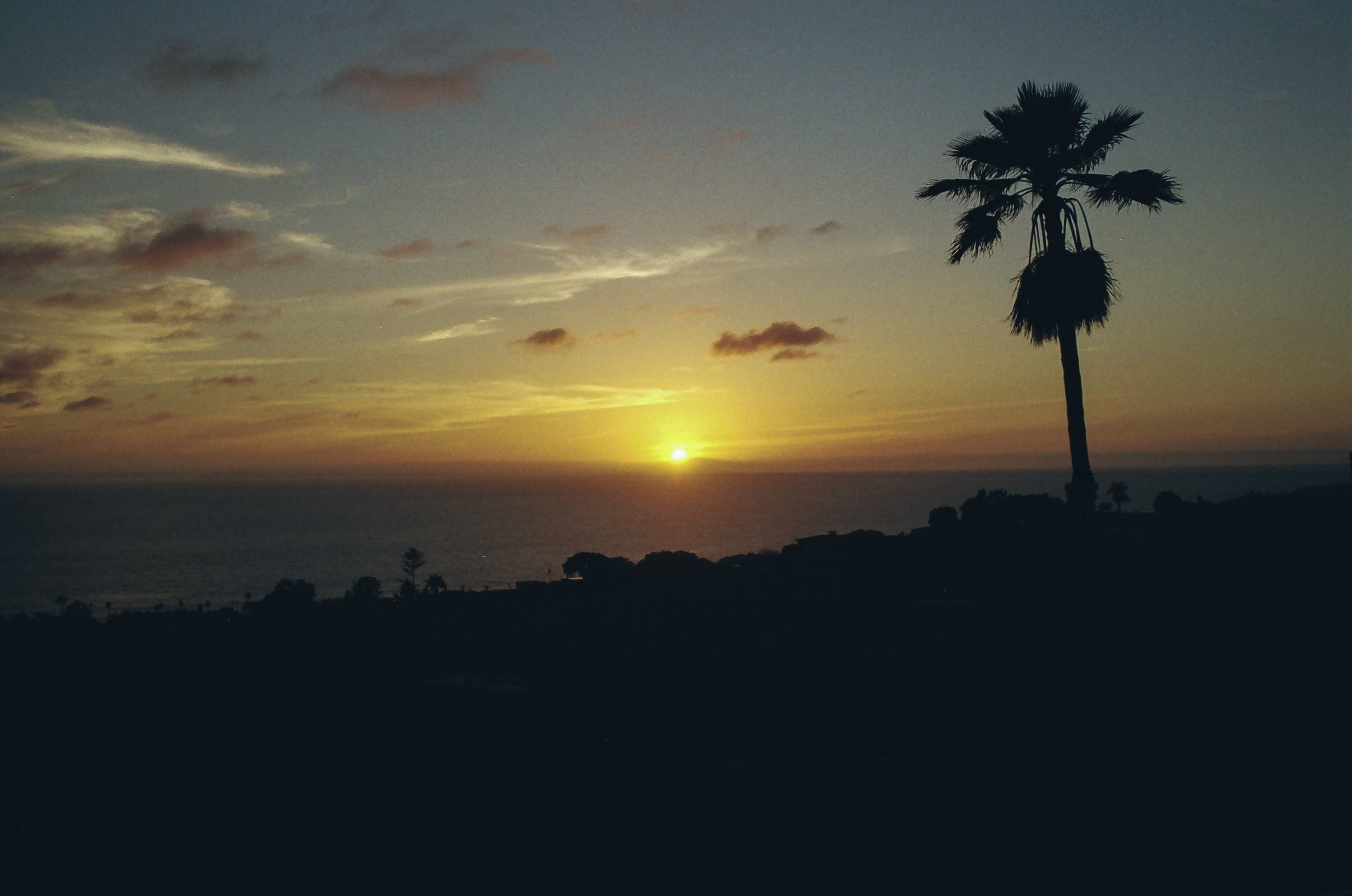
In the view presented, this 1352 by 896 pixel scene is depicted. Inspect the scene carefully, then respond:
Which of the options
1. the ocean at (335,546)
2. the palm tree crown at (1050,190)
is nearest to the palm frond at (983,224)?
the palm tree crown at (1050,190)

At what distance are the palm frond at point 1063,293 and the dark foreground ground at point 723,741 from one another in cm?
599

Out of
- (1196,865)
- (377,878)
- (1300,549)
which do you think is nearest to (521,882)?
(377,878)

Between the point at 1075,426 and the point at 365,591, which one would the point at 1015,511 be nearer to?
the point at 1075,426

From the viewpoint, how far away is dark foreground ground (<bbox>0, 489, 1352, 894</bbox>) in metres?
7.88

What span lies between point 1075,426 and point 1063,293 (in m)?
3.09

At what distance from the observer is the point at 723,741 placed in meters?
9.97

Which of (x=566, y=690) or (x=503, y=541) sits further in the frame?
(x=503, y=541)

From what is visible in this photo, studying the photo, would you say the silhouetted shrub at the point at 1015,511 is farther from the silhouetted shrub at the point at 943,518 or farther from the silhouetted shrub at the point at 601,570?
the silhouetted shrub at the point at 601,570

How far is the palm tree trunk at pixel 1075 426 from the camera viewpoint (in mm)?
19578

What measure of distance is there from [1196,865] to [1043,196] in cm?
1640

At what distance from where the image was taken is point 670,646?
13.3 m

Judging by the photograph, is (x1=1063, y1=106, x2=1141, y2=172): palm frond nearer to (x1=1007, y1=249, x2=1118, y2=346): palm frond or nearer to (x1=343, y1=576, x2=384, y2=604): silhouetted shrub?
(x1=1007, y1=249, x2=1118, y2=346): palm frond

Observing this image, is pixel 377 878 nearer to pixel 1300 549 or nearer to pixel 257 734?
pixel 257 734

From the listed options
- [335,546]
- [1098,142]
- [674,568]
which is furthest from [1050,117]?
[335,546]
